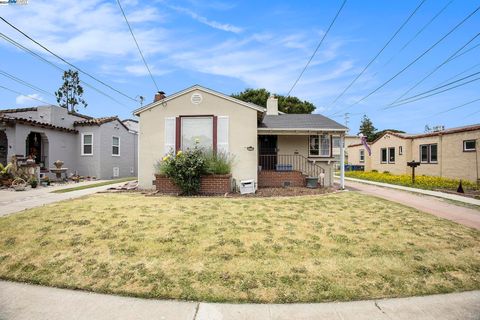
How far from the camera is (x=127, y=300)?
3439 millimetres

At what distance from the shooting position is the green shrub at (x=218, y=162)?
36.8 ft

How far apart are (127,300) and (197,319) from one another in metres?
1.03

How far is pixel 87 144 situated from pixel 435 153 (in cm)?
2368

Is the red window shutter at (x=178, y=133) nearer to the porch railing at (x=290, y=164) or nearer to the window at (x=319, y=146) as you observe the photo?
the porch railing at (x=290, y=164)

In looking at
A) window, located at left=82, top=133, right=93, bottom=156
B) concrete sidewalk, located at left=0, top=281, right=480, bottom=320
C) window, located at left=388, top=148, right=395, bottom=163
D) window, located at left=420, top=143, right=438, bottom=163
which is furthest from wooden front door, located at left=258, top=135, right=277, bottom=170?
window, located at left=388, top=148, right=395, bottom=163

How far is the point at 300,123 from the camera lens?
582 inches

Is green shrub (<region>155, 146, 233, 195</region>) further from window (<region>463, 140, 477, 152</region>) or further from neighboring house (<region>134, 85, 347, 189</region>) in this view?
window (<region>463, 140, 477, 152</region>)

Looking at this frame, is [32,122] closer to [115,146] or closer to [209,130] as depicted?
[115,146]

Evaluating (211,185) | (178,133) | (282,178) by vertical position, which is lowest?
(211,185)

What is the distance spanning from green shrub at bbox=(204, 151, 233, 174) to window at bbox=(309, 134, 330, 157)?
212 inches

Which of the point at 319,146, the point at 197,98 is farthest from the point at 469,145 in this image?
the point at 197,98

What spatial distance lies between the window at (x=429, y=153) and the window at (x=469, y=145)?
2.42 meters

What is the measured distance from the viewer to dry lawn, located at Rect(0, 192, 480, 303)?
3766 mm

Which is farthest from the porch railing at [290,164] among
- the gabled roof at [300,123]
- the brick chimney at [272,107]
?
the brick chimney at [272,107]
